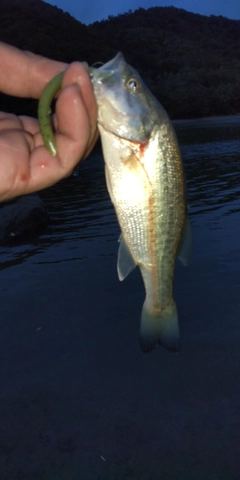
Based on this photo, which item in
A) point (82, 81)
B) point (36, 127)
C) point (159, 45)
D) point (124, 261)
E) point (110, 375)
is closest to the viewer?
point (82, 81)

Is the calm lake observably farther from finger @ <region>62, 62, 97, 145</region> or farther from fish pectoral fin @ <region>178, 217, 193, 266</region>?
finger @ <region>62, 62, 97, 145</region>

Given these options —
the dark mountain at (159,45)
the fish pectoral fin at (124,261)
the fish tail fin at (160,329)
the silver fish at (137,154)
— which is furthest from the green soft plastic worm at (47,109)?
the dark mountain at (159,45)

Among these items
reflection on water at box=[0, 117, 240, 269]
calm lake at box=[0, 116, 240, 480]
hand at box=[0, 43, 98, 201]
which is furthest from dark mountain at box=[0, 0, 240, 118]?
hand at box=[0, 43, 98, 201]

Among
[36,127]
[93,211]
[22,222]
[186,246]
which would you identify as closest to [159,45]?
[93,211]

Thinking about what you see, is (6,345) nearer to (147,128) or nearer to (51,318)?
(51,318)

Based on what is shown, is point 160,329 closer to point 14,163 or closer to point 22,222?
point 14,163

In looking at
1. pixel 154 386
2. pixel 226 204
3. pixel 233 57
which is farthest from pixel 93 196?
pixel 233 57
